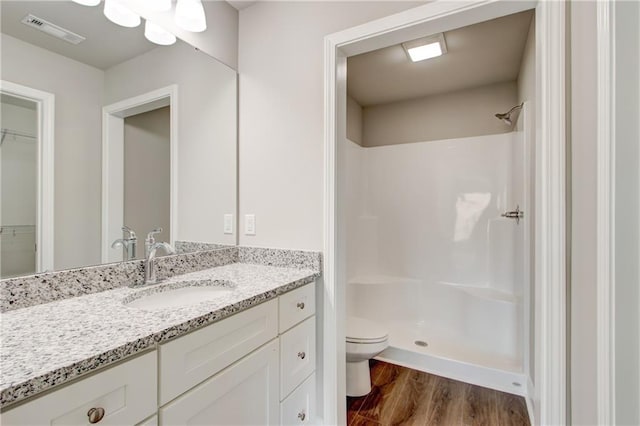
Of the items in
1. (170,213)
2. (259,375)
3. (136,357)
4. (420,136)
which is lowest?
(259,375)

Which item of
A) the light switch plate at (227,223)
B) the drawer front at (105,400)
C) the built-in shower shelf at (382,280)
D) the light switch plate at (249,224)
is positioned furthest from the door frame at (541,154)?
the built-in shower shelf at (382,280)

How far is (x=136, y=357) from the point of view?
2.27 feet

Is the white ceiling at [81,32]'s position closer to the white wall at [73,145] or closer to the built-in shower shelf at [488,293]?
the white wall at [73,145]

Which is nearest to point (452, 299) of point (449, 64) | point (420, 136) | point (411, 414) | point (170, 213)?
point (411, 414)

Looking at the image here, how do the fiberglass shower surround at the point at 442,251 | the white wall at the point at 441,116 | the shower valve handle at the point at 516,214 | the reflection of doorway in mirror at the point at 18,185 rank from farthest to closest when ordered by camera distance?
the white wall at the point at 441,116 < the fiberglass shower surround at the point at 442,251 < the shower valve handle at the point at 516,214 < the reflection of doorway in mirror at the point at 18,185

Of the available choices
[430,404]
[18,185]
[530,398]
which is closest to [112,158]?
[18,185]

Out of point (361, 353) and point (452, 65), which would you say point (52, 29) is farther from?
point (452, 65)

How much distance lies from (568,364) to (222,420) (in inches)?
46.5

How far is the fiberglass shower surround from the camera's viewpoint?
2.25 m

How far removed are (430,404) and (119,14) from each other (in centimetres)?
263

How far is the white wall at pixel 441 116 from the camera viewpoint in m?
2.62

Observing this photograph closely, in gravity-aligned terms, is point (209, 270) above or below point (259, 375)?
above

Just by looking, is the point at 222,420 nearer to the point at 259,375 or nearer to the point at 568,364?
the point at 259,375

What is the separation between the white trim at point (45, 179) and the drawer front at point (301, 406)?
1.04 meters
